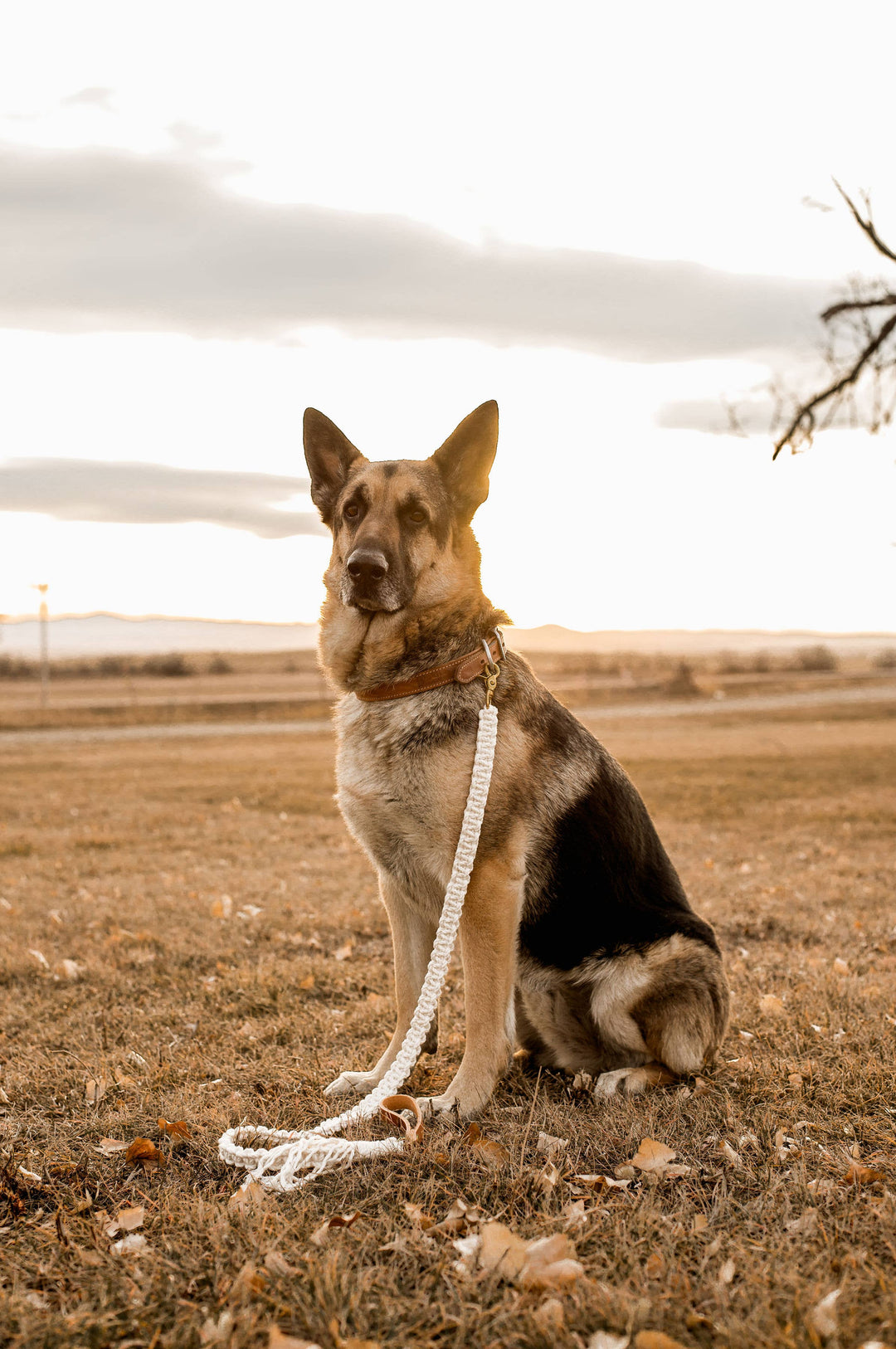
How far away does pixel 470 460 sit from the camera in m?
4.21

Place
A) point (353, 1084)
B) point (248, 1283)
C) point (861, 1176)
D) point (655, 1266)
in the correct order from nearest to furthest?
point (248, 1283), point (655, 1266), point (861, 1176), point (353, 1084)

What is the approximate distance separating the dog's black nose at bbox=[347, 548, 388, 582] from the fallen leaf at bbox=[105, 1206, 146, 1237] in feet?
8.04

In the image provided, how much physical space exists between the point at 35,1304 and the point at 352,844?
26.8ft

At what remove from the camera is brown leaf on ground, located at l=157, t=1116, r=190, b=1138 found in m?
3.67

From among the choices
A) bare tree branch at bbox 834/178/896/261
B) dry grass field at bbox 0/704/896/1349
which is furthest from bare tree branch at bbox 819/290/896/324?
dry grass field at bbox 0/704/896/1349

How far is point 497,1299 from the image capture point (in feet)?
8.73

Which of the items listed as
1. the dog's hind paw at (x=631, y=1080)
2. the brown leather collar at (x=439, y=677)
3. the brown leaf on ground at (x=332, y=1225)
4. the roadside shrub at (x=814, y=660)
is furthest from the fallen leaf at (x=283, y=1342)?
the roadside shrub at (x=814, y=660)

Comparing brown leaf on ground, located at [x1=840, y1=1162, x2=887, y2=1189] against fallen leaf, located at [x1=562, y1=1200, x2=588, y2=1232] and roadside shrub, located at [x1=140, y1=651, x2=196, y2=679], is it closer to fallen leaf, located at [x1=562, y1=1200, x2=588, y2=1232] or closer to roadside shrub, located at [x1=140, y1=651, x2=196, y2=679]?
fallen leaf, located at [x1=562, y1=1200, x2=588, y2=1232]

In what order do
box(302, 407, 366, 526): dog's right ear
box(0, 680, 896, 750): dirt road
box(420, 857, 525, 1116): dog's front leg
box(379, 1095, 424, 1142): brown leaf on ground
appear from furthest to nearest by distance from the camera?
box(0, 680, 896, 750): dirt road → box(302, 407, 366, 526): dog's right ear → box(420, 857, 525, 1116): dog's front leg → box(379, 1095, 424, 1142): brown leaf on ground

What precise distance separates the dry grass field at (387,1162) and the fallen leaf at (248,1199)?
0.03 m

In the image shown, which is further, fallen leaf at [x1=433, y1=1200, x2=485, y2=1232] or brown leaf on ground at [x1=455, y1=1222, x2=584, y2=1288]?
fallen leaf at [x1=433, y1=1200, x2=485, y2=1232]

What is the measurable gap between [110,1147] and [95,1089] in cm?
62

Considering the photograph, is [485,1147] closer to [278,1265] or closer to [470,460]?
[278,1265]

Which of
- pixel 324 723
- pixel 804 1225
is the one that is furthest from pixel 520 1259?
pixel 324 723
